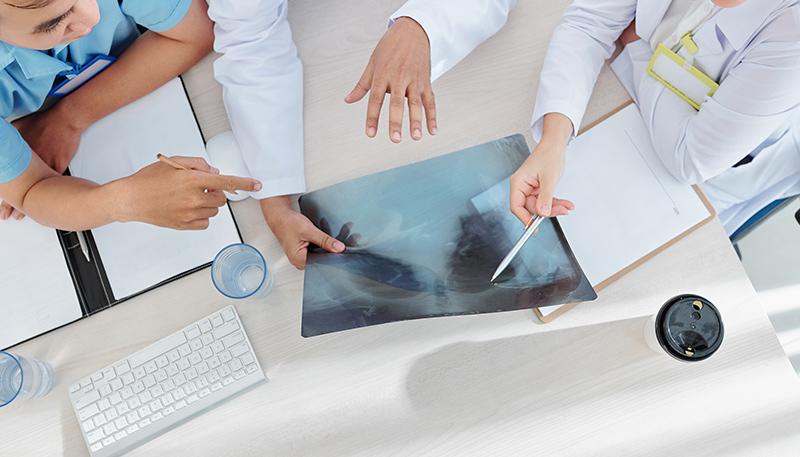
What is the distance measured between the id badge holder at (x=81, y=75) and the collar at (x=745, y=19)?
3.09 feet

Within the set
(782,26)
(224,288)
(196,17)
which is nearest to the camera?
(782,26)

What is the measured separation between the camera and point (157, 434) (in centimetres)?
87

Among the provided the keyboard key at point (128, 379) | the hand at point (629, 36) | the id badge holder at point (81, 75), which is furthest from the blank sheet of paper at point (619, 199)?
the id badge holder at point (81, 75)

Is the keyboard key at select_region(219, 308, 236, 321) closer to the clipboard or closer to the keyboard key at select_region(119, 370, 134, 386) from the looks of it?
the keyboard key at select_region(119, 370, 134, 386)

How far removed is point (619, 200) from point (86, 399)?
2.71 feet

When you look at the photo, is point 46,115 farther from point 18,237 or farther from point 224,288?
point 224,288

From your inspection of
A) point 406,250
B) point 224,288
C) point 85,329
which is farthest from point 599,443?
point 85,329

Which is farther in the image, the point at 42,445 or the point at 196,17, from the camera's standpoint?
the point at 196,17

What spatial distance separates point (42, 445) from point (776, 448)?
3.32 feet

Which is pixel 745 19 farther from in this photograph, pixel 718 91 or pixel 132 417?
pixel 132 417

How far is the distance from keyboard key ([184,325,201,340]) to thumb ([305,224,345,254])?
0.21 metres

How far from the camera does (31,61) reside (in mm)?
875

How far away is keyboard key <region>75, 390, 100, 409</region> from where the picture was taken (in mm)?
869

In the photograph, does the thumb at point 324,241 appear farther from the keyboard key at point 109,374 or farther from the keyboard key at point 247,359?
the keyboard key at point 109,374
